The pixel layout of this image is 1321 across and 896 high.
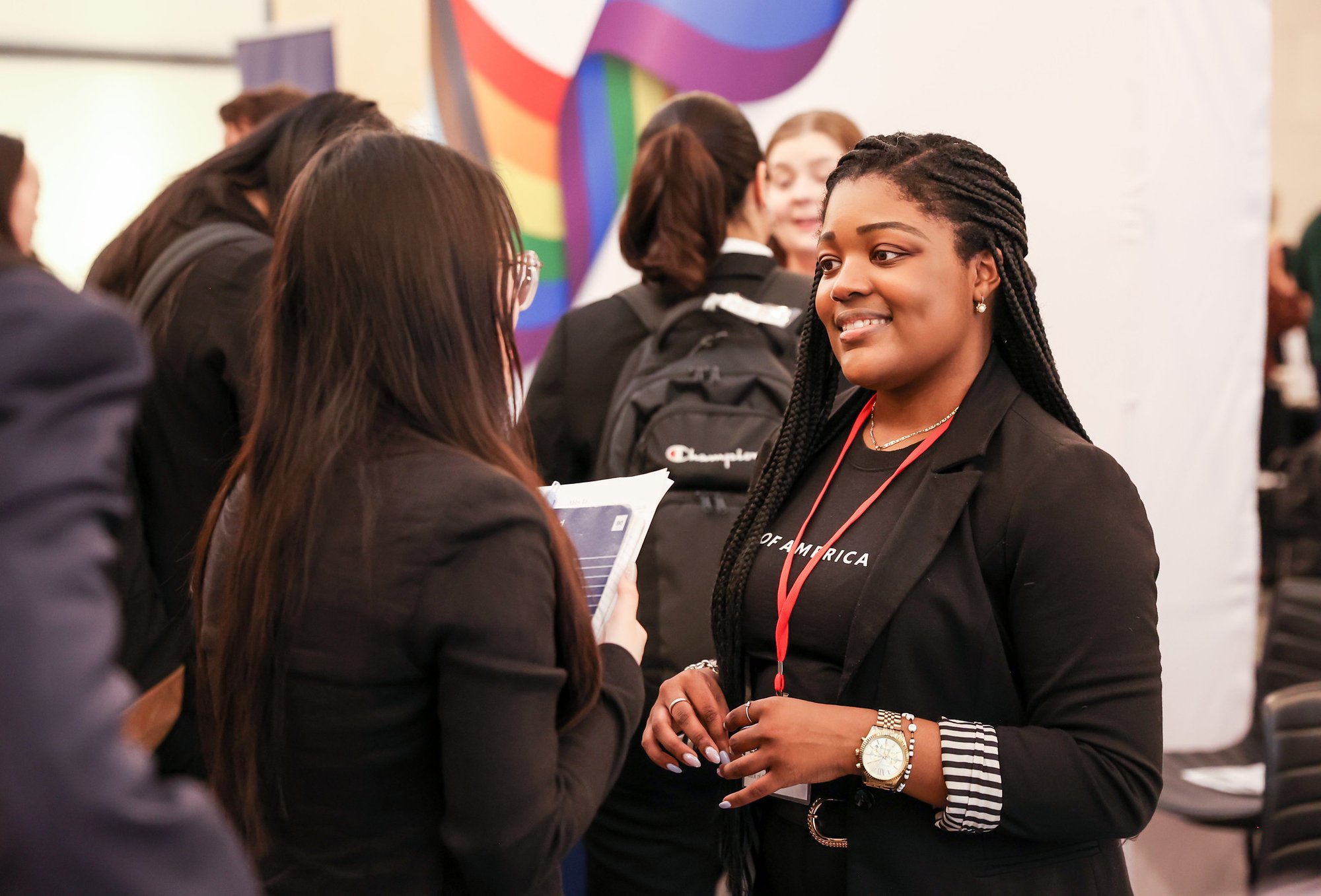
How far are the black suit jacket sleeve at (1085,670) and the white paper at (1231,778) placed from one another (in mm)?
1809

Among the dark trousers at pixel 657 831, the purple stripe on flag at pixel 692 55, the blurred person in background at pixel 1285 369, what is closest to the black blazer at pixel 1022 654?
the dark trousers at pixel 657 831

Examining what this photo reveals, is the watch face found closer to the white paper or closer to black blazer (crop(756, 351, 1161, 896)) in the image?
black blazer (crop(756, 351, 1161, 896))

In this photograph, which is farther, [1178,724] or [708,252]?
[1178,724]

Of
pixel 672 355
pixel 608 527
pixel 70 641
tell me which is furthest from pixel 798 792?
pixel 70 641

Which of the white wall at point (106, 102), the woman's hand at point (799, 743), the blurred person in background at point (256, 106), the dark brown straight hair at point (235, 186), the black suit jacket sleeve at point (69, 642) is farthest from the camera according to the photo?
the white wall at point (106, 102)

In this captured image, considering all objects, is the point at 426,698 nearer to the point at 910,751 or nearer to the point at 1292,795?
the point at 910,751

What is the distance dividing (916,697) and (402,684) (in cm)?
65

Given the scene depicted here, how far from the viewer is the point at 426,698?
115cm

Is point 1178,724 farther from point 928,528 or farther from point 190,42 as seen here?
point 190,42

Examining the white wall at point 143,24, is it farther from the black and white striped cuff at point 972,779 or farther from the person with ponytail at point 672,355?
the black and white striped cuff at point 972,779

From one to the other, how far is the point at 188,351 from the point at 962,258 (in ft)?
4.51

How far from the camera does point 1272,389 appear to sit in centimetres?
640

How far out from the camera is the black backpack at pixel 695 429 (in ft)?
6.79

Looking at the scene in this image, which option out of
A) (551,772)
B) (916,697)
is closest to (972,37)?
(916,697)
